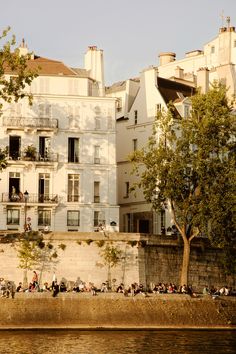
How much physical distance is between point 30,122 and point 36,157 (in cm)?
311

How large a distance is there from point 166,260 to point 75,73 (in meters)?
22.4

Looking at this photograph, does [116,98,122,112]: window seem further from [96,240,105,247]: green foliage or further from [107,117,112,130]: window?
[96,240,105,247]: green foliage

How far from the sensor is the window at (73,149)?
271 feet

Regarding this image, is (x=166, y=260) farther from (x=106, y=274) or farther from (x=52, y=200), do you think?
(x=52, y=200)

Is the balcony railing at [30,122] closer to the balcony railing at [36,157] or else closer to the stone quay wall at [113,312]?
the balcony railing at [36,157]

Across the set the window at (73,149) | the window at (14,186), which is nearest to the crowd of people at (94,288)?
the window at (14,186)

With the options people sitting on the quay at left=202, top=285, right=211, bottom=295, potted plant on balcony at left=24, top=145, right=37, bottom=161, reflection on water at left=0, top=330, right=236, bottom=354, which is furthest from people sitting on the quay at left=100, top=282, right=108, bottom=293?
potted plant on balcony at left=24, top=145, right=37, bottom=161

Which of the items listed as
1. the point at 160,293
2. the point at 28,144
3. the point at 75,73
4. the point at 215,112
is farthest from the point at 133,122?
the point at 160,293

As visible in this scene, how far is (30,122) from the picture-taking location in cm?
8175

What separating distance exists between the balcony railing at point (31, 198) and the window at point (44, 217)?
88cm

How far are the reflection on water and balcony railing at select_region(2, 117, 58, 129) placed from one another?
23.2 meters

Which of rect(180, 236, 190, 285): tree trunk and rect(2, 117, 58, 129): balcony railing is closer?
rect(180, 236, 190, 285): tree trunk

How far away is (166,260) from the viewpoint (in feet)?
247

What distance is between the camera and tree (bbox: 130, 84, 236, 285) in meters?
70.5
